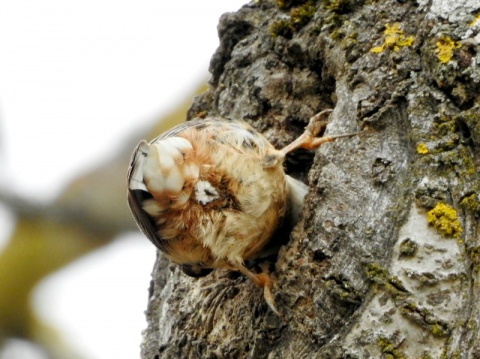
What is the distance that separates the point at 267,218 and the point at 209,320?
458 mm

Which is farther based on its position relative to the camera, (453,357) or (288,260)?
(288,260)

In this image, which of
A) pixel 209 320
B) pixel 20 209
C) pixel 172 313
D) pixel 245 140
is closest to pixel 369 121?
pixel 245 140

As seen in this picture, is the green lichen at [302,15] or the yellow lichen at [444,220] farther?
the green lichen at [302,15]

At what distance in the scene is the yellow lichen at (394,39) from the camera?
2.53 meters

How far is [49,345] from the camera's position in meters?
3.56

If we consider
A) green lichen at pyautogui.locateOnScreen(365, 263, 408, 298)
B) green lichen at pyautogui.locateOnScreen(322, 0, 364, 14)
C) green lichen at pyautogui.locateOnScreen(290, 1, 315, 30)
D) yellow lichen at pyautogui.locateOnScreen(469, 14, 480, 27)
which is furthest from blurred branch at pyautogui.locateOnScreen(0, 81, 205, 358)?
yellow lichen at pyautogui.locateOnScreen(469, 14, 480, 27)

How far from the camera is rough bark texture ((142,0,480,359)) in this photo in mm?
2117

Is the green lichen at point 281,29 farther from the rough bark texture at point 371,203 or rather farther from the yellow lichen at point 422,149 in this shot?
the yellow lichen at point 422,149

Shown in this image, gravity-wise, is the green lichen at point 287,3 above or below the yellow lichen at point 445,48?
above

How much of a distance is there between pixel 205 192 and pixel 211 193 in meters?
0.02

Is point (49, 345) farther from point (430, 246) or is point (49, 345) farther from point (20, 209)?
point (430, 246)

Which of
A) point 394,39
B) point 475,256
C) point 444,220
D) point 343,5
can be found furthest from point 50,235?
point 475,256

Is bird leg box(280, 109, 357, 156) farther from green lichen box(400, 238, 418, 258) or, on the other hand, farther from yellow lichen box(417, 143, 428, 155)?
green lichen box(400, 238, 418, 258)


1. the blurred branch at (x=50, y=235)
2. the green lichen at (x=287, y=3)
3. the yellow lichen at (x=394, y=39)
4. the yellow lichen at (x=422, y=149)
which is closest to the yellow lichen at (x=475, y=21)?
the yellow lichen at (x=394, y=39)
